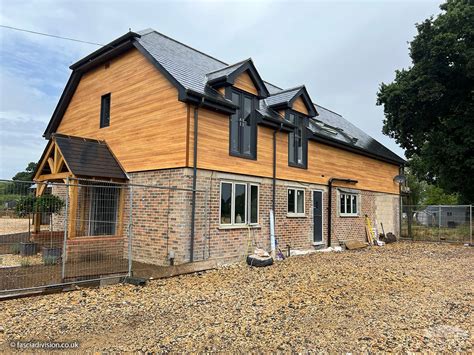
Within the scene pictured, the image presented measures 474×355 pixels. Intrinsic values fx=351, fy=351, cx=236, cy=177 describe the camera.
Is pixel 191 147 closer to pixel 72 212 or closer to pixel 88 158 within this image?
pixel 88 158

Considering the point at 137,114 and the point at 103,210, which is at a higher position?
the point at 137,114

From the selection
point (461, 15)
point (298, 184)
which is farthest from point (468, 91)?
point (298, 184)

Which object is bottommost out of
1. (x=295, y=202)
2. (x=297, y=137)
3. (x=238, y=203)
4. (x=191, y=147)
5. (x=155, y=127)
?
(x=238, y=203)

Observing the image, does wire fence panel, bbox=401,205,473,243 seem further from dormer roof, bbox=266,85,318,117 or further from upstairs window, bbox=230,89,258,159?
upstairs window, bbox=230,89,258,159

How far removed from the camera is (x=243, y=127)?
40.1ft

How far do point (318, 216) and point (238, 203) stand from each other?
5.34m

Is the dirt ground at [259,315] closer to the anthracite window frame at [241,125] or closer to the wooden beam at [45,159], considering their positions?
the anthracite window frame at [241,125]

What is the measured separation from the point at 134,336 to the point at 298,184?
10.6 m

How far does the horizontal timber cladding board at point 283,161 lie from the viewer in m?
10.8

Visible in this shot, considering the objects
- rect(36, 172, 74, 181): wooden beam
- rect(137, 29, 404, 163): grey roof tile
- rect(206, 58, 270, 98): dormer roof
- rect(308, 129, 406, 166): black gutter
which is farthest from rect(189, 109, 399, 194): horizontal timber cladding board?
rect(36, 172, 74, 181): wooden beam

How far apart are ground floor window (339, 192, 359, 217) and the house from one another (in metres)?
1.32

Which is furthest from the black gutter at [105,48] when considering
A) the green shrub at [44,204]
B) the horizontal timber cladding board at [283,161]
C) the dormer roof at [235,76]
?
the green shrub at [44,204]

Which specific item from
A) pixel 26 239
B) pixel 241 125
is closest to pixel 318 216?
pixel 241 125

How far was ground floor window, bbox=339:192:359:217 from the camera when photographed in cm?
1728
